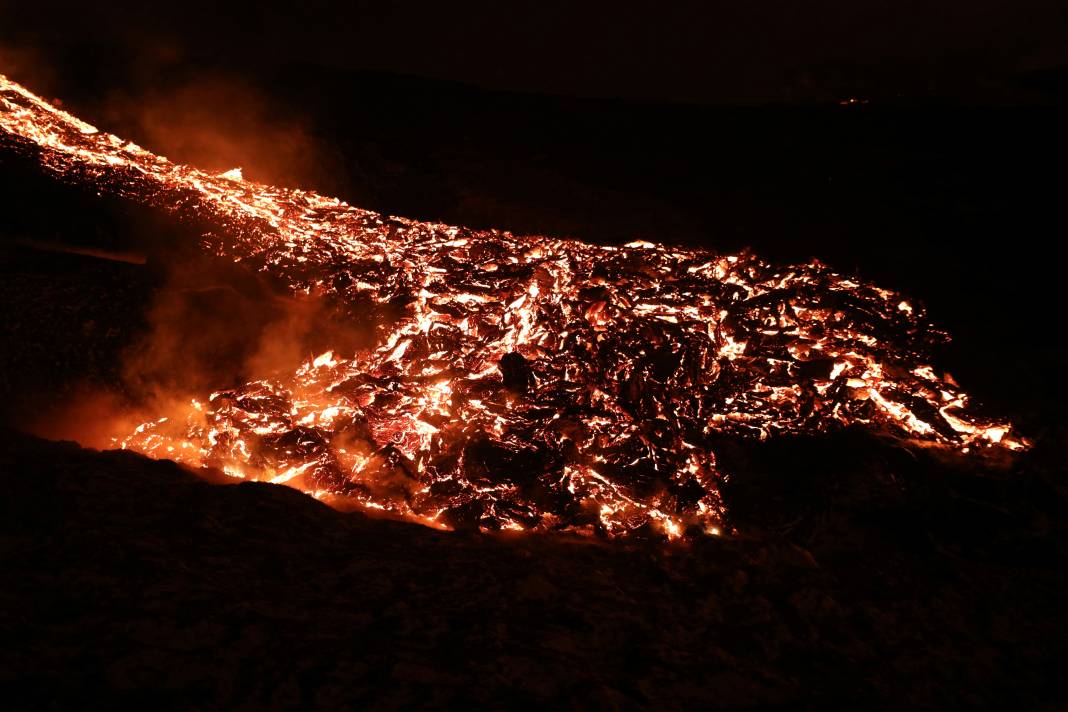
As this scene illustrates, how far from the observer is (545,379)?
6.43ft

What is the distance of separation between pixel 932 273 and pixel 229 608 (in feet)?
9.16

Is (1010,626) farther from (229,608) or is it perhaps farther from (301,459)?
(301,459)

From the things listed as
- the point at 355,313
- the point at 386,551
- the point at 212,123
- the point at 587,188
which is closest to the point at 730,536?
the point at 386,551

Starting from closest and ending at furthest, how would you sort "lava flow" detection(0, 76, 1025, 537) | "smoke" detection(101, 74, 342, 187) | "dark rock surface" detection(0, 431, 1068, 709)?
"dark rock surface" detection(0, 431, 1068, 709)
"lava flow" detection(0, 76, 1025, 537)
"smoke" detection(101, 74, 342, 187)

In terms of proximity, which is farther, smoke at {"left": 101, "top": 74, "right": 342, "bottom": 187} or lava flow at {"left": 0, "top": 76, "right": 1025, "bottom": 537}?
smoke at {"left": 101, "top": 74, "right": 342, "bottom": 187}

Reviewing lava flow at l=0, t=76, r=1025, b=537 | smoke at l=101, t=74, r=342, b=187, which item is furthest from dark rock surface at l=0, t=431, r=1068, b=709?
smoke at l=101, t=74, r=342, b=187

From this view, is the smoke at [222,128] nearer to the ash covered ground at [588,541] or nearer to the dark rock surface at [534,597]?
the ash covered ground at [588,541]

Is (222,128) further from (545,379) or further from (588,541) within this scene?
(588,541)

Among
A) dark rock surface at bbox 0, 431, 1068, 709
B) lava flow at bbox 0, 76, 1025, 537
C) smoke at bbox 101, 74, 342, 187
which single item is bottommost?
dark rock surface at bbox 0, 431, 1068, 709

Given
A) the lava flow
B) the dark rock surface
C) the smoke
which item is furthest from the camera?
the smoke

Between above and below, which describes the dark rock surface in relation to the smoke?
below

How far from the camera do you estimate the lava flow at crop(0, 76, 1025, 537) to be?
175 centimetres

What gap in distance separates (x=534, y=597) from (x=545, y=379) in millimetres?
809

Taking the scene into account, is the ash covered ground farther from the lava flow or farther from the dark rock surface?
the lava flow
